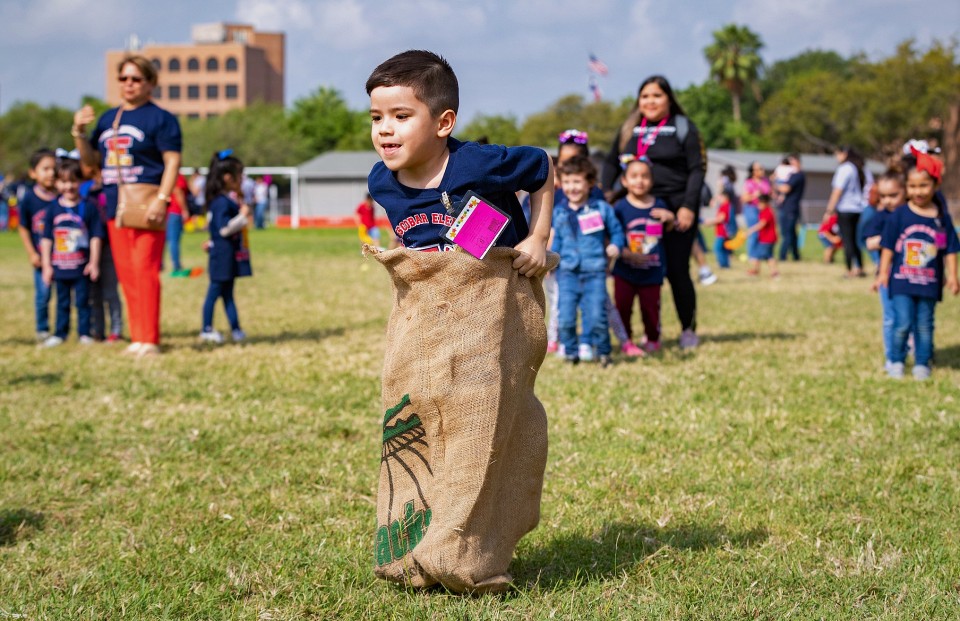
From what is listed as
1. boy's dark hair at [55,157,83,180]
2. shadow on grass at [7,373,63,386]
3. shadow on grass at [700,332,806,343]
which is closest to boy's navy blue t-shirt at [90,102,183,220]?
boy's dark hair at [55,157,83,180]

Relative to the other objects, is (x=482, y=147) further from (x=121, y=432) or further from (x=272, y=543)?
(x=121, y=432)

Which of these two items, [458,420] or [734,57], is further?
[734,57]

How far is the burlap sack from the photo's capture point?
11.2 feet

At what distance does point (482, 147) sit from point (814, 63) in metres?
111

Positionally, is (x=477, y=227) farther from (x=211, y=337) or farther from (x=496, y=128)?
(x=496, y=128)

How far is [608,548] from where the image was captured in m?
4.16

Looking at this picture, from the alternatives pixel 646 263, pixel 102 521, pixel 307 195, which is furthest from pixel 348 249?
pixel 307 195

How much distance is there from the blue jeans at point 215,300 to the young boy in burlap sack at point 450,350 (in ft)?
23.1

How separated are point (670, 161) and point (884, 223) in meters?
1.80

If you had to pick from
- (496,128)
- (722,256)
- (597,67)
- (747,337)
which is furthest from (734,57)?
(747,337)

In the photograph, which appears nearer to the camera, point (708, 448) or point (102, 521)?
point (102, 521)

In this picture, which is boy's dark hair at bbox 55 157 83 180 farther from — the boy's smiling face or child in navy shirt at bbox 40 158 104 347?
the boy's smiling face

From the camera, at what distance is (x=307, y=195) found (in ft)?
225

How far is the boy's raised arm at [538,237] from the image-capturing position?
140 inches
